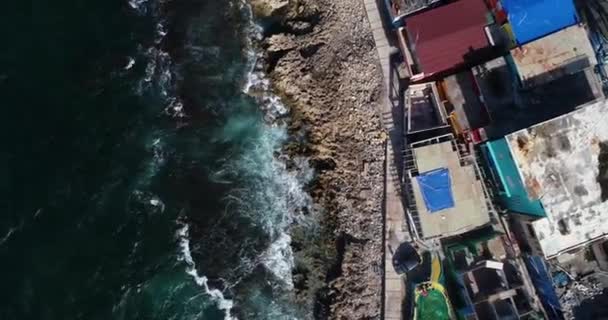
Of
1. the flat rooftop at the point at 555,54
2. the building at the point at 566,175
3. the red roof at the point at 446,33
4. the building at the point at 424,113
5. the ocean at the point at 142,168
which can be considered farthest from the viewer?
the ocean at the point at 142,168

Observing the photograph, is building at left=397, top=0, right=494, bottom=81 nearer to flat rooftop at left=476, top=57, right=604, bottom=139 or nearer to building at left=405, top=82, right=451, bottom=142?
building at left=405, top=82, right=451, bottom=142

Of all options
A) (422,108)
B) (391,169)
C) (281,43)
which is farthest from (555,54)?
(281,43)

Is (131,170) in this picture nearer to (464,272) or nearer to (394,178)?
(394,178)

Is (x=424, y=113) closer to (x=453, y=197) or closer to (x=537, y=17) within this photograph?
(x=453, y=197)

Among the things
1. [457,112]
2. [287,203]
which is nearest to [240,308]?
[287,203]

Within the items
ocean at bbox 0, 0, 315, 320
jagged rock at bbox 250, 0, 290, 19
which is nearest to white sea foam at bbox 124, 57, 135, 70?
ocean at bbox 0, 0, 315, 320

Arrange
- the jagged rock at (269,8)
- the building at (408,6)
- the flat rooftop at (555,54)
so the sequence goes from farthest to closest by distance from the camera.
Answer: the jagged rock at (269,8) < the building at (408,6) < the flat rooftop at (555,54)

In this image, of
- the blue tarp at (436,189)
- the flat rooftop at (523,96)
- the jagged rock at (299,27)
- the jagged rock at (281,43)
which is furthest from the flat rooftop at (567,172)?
the jagged rock at (281,43)

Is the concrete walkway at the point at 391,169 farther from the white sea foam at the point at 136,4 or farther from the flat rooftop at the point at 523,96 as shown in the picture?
the white sea foam at the point at 136,4
